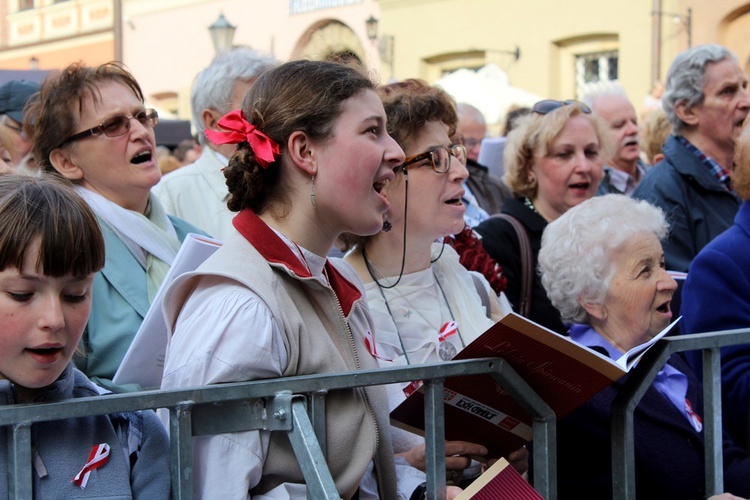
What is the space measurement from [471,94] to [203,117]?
317 inches

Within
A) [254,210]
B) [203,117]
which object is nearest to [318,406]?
[254,210]

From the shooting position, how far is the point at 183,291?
2.21 meters

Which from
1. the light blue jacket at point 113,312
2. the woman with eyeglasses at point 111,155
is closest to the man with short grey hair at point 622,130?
the woman with eyeglasses at point 111,155

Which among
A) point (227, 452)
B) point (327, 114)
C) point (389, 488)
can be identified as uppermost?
point (327, 114)

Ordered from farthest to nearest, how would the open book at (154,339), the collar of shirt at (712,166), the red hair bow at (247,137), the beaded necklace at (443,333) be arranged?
the collar of shirt at (712,166) → the beaded necklace at (443,333) → the open book at (154,339) → the red hair bow at (247,137)

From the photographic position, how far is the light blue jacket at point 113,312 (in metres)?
2.82

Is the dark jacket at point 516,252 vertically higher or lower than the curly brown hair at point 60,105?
lower

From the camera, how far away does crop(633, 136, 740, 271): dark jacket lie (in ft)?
14.5

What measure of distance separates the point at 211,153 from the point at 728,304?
2219mm

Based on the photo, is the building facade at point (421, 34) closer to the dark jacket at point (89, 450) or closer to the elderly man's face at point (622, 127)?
the elderly man's face at point (622, 127)

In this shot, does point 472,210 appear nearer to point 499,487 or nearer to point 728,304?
point 728,304

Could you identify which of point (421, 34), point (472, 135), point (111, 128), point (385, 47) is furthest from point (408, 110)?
point (385, 47)

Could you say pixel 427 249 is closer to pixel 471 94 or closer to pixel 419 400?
pixel 419 400

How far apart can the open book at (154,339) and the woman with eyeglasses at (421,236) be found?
0.67m
